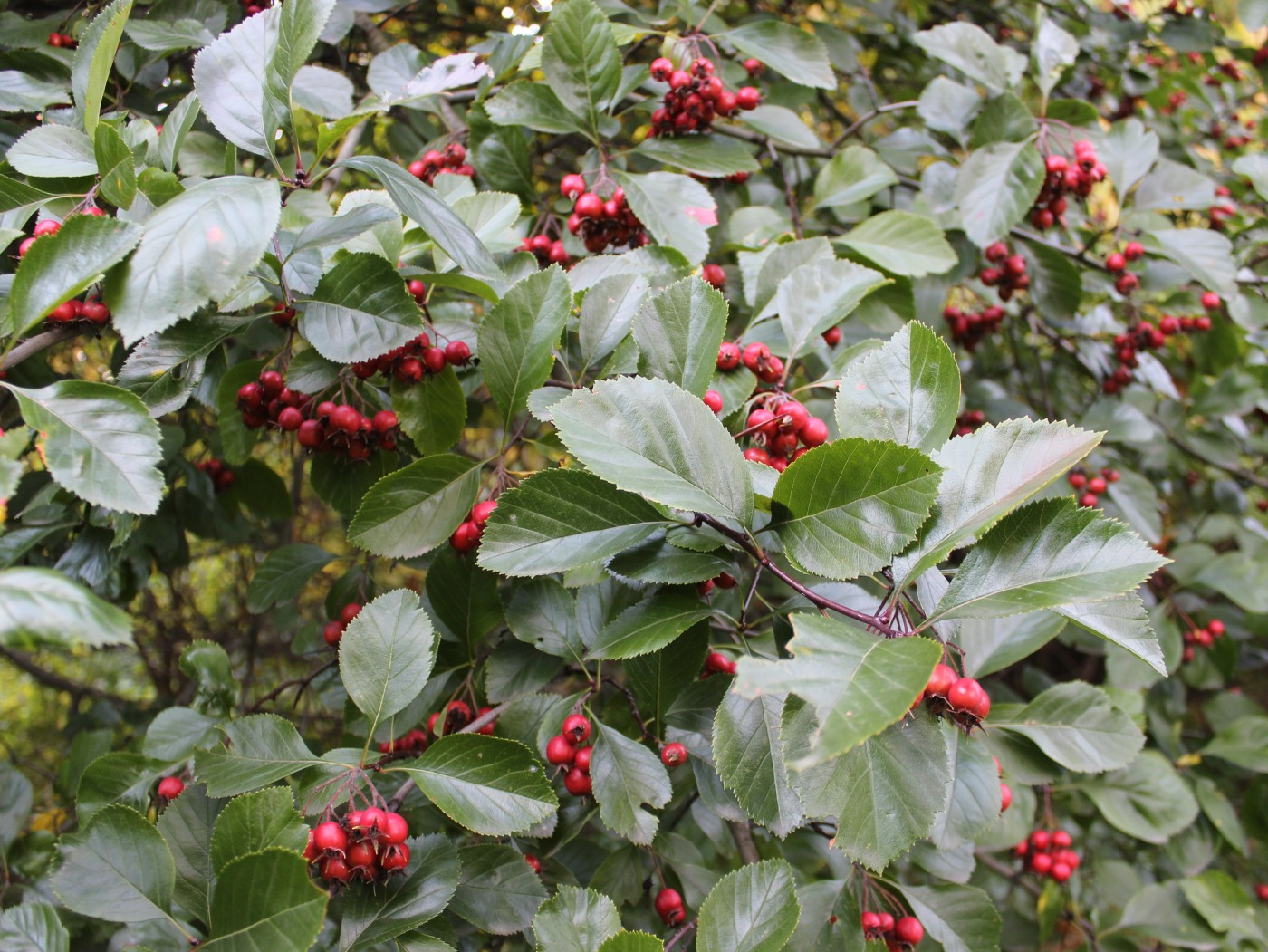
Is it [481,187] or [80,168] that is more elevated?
[80,168]

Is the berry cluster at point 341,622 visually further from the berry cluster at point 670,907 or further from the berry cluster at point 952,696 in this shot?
the berry cluster at point 952,696

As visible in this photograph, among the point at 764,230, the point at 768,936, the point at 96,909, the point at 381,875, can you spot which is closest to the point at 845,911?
the point at 768,936

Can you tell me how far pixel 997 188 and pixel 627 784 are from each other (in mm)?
1676

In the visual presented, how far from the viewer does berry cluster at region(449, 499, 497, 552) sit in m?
1.20

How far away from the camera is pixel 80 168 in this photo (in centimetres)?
113

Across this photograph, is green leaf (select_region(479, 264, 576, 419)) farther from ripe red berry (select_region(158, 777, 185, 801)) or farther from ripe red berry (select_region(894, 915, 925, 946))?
ripe red berry (select_region(894, 915, 925, 946))

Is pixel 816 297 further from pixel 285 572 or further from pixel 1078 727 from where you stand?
pixel 285 572

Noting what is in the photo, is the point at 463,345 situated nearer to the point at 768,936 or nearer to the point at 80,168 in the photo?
the point at 80,168

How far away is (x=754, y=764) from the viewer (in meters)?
1.01

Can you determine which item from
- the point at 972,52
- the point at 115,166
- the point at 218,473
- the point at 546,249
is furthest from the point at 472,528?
the point at 972,52

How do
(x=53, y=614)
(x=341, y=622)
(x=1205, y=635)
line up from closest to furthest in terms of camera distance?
1. (x=53, y=614)
2. (x=341, y=622)
3. (x=1205, y=635)

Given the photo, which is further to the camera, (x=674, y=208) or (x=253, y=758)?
(x=674, y=208)

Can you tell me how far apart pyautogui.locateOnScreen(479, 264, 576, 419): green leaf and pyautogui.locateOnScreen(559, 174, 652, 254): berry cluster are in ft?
1.58

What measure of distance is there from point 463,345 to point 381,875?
79 centimetres
